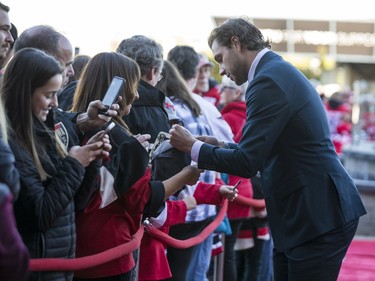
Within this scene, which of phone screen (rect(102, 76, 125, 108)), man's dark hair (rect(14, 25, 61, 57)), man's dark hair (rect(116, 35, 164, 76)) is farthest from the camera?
man's dark hair (rect(116, 35, 164, 76))

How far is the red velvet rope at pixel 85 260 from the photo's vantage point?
317cm

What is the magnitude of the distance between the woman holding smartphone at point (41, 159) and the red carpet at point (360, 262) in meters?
5.00

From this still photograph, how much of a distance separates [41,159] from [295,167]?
51.3 inches

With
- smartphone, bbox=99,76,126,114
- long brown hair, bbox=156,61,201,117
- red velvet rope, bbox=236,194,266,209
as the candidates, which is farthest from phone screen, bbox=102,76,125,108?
red velvet rope, bbox=236,194,266,209

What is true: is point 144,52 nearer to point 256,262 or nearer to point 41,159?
point 41,159

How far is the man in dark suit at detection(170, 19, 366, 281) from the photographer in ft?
12.7

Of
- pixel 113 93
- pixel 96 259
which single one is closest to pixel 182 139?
pixel 113 93

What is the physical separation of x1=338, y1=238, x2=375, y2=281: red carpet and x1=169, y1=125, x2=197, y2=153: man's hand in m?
4.17

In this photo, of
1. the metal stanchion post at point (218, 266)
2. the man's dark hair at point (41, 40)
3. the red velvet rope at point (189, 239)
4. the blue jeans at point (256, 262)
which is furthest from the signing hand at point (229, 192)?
the blue jeans at point (256, 262)

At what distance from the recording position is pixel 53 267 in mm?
3227

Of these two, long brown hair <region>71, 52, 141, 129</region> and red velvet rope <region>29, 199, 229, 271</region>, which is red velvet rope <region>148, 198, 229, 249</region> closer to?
red velvet rope <region>29, 199, 229, 271</region>

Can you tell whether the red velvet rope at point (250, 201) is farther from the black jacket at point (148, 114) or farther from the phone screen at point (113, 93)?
the phone screen at point (113, 93)

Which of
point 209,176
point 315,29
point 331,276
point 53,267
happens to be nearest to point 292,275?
point 331,276

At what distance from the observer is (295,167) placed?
12.9ft
